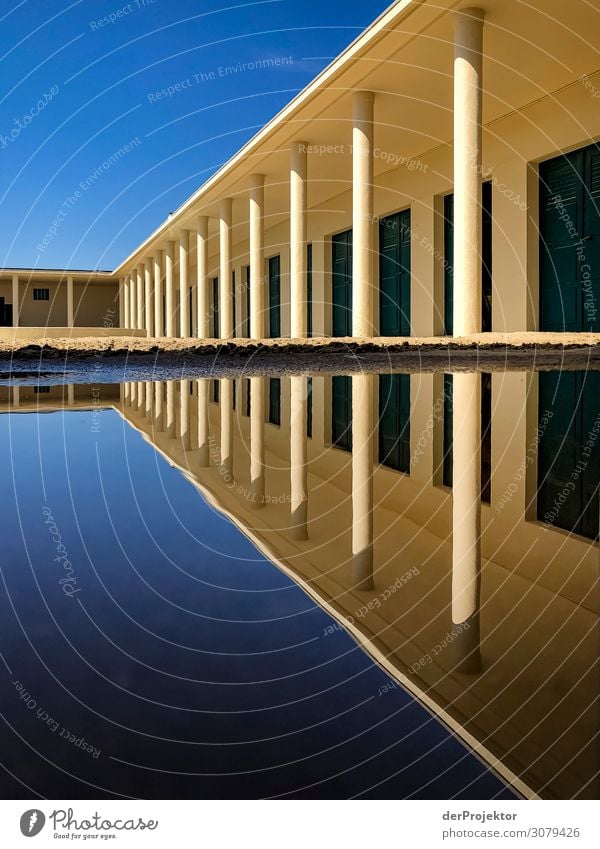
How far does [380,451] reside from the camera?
477cm

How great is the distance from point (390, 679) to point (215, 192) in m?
24.9

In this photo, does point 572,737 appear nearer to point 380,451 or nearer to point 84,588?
point 84,588

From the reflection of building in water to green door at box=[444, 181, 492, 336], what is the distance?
10.5 metres

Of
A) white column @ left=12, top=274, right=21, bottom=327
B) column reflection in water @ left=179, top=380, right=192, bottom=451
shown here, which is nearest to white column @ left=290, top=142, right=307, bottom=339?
column reflection in water @ left=179, top=380, right=192, bottom=451

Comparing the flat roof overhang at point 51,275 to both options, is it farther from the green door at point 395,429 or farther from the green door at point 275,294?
the green door at point 395,429

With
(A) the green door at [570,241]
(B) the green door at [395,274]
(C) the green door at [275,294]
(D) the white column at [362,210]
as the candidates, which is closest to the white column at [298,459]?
(D) the white column at [362,210]

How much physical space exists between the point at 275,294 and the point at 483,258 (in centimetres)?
1701

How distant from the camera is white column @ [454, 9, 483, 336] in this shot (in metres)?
11.6

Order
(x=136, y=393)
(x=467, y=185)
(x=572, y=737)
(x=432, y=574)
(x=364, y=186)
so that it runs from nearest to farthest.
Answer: (x=572, y=737), (x=432, y=574), (x=136, y=393), (x=467, y=185), (x=364, y=186)

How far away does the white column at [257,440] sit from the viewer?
3.65m

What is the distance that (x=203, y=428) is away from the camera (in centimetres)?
529

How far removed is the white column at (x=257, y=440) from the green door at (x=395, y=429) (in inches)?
30.0

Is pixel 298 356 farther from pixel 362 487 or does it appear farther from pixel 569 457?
pixel 362 487
